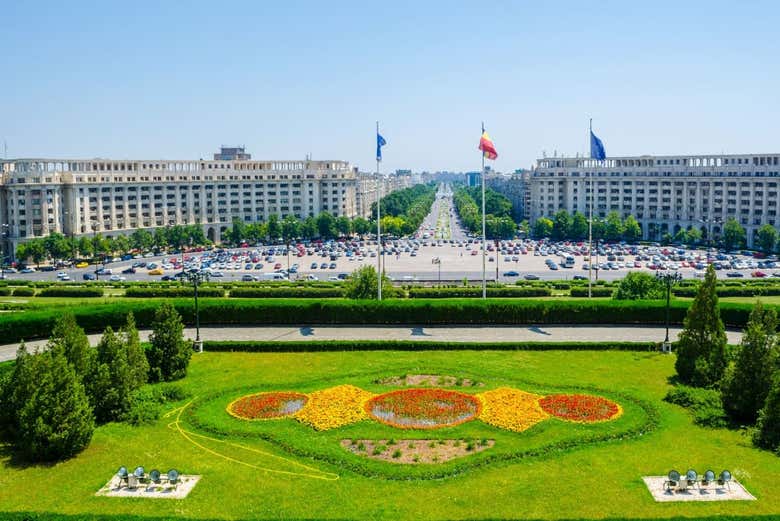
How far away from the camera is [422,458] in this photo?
1042 inches

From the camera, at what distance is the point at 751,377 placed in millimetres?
29562

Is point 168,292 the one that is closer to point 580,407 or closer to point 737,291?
point 580,407

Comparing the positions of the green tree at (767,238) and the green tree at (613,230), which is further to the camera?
the green tree at (613,230)

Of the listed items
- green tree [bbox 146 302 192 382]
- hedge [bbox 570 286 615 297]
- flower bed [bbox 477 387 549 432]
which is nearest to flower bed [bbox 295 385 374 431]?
flower bed [bbox 477 387 549 432]

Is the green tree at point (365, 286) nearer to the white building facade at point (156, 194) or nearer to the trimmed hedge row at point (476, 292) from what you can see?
the trimmed hedge row at point (476, 292)

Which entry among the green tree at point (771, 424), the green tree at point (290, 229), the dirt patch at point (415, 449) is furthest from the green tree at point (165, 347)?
the green tree at point (290, 229)

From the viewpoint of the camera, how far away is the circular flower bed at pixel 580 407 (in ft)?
100

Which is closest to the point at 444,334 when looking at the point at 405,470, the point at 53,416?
the point at 405,470

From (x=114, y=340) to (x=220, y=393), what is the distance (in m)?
5.57

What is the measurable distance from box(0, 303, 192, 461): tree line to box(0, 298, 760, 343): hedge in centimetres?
1347

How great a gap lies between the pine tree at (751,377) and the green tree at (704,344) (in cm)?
444

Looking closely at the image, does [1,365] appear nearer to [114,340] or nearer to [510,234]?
[114,340]

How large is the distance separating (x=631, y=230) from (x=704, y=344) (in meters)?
99.6

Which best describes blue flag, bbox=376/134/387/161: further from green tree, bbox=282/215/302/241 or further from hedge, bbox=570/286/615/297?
green tree, bbox=282/215/302/241
